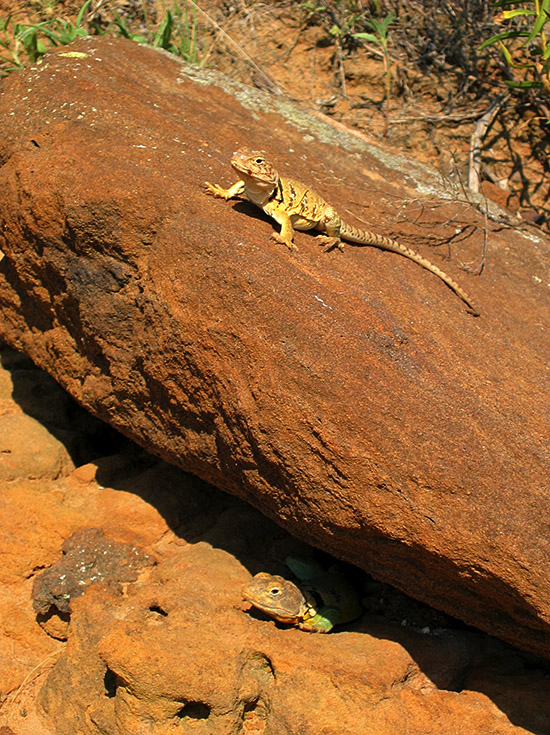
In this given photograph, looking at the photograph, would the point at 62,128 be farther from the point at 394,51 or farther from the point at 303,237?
the point at 394,51

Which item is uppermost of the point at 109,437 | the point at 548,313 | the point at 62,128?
the point at 62,128

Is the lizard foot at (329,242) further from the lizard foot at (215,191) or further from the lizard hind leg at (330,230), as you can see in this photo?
the lizard foot at (215,191)

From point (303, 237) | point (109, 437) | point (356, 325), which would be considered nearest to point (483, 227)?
point (303, 237)

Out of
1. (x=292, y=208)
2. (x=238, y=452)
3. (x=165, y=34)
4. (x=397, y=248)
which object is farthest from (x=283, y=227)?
(x=165, y=34)

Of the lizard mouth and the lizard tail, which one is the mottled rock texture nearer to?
the lizard tail

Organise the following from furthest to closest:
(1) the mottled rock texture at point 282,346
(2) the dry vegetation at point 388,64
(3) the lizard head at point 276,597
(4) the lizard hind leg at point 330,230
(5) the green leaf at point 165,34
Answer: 1. (2) the dry vegetation at point 388,64
2. (5) the green leaf at point 165,34
3. (4) the lizard hind leg at point 330,230
4. (3) the lizard head at point 276,597
5. (1) the mottled rock texture at point 282,346

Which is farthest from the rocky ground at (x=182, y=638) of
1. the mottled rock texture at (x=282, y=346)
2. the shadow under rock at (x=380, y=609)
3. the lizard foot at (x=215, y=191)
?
the lizard foot at (x=215, y=191)
